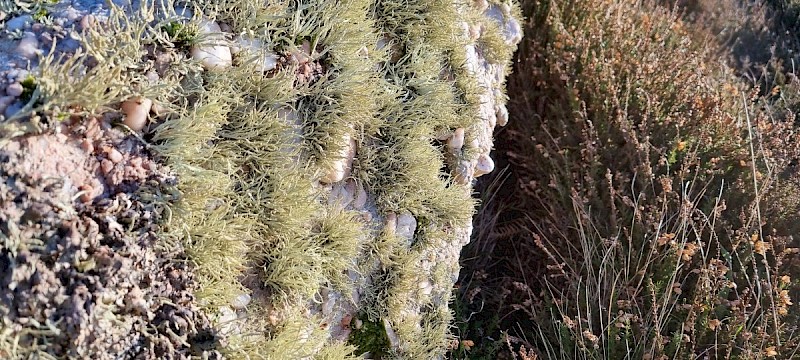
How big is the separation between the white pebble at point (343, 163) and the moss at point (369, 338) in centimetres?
58

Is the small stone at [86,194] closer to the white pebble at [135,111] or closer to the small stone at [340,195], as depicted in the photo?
the white pebble at [135,111]

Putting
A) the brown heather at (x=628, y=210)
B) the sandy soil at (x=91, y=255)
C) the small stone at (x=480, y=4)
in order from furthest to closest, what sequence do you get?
the small stone at (x=480, y=4) < the brown heather at (x=628, y=210) < the sandy soil at (x=91, y=255)

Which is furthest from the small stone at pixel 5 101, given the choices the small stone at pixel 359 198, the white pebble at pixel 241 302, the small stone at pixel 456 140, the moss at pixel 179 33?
the small stone at pixel 456 140

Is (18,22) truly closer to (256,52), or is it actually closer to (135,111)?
(135,111)

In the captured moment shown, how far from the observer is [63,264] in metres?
1.41

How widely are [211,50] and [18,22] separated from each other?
53 cm

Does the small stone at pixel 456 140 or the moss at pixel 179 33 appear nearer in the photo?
the moss at pixel 179 33

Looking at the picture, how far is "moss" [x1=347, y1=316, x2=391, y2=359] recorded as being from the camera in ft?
7.57

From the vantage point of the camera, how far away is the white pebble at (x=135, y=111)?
1.61m

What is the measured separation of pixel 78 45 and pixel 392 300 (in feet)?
4.79

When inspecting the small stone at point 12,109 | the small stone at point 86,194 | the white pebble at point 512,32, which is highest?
the small stone at point 12,109

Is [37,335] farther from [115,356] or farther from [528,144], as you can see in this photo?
[528,144]

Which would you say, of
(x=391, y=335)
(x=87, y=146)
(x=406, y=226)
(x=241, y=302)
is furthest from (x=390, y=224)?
(x=87, y=146)

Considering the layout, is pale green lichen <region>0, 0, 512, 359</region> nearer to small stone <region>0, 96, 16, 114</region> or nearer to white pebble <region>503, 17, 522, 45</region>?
small stone <region>0, 96, 16, 114</region>
